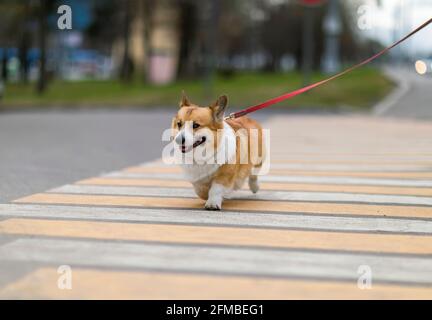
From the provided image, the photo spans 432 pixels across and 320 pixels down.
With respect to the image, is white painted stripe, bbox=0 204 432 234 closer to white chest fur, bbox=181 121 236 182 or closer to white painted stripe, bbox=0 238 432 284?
white chest fur, bbox=181 121 236 182

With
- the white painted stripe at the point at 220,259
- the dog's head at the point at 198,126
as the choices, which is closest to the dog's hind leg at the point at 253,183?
the dog's head at the point at 198,126

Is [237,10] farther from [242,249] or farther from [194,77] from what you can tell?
[242,249]

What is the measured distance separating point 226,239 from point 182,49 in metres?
38.0

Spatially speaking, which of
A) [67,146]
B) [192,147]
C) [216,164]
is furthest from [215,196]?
[67,146]

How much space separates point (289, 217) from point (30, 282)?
105 inches

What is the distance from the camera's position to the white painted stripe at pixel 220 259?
448 cm

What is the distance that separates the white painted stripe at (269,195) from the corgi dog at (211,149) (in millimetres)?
718

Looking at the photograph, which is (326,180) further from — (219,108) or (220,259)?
(220,259)

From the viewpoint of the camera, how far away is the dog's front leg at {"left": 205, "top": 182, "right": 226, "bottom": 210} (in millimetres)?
6410

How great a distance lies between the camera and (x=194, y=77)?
4234 centimetres

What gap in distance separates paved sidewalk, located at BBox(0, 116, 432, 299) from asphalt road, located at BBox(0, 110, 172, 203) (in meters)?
0.61

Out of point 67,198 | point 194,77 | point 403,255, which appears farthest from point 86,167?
point 194,77

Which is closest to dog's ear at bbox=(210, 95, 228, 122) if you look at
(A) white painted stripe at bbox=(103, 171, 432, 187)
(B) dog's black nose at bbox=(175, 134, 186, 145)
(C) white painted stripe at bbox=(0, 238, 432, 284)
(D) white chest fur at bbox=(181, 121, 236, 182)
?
(D) white chest fur at bbox=(181, 121, 236, 182)
